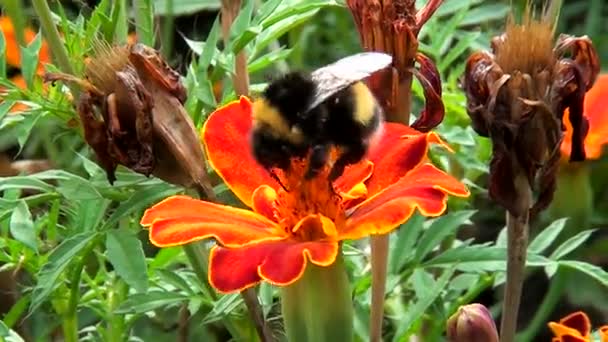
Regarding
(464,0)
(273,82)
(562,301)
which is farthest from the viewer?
(562,301)

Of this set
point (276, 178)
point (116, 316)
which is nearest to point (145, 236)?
point (116, 316)

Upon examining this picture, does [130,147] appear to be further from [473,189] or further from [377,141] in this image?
[473,189]

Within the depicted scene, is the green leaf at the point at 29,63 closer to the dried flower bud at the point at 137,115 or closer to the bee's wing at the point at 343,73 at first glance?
the dried flower bud at the point at 137,115

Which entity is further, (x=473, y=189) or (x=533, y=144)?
(x=473, y=189)

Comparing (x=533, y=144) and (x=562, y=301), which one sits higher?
(x=533, y=144)

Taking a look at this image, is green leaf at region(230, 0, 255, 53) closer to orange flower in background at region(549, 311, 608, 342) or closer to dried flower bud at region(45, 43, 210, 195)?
dried flower bud at region(45, 43, 210, 195)

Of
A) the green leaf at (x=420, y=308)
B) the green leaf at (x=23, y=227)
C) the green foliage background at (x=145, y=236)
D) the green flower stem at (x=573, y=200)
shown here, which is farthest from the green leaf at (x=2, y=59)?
the green flower stem at (x=573, y=200)

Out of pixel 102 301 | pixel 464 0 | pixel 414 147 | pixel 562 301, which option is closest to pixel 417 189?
pixel 414 147
